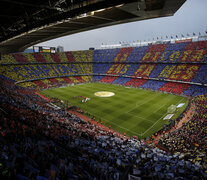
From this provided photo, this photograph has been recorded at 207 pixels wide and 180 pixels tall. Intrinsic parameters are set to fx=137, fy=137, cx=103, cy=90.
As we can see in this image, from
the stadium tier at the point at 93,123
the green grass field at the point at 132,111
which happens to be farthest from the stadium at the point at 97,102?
the green grass field at the point at 132,111

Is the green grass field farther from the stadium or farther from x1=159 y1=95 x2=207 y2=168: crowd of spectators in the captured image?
x1=159 y1=95 x2=207 y2=168: crowd of spectators

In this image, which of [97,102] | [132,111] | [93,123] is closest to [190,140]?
[132,111]

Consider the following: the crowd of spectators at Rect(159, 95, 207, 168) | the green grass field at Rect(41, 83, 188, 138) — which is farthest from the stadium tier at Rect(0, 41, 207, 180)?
the green grass field at Rect(41, 83, 188, 138)

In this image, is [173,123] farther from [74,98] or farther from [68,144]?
[74,98]

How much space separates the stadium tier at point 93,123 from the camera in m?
6.39

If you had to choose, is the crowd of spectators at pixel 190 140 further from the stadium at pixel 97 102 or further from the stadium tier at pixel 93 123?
the stadium at pixel 97 102

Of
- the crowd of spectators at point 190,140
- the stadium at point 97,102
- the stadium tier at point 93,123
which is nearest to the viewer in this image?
the stadium tier at point 93,123

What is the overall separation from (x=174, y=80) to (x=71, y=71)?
46.9 metres

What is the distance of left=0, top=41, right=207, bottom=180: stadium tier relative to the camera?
6395mm

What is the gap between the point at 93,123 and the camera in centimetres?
2527

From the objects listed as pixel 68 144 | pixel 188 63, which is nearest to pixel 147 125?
pixel 68 144

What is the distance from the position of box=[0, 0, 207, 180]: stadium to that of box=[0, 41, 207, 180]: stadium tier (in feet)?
0.24

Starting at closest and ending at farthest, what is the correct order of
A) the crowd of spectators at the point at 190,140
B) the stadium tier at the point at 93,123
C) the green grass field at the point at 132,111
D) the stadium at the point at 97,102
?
1. the stadium tier at the point at 93,123
2. the stadium at the point at 97,102
3. the crowd of spectators at the point at 190,140
4. the green grass field at the point at 132,111

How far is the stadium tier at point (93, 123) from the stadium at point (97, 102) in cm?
7
